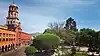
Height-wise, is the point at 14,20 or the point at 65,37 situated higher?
the point at 14,20

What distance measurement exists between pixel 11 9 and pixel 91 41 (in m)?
58.1

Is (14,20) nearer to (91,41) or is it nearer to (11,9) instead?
(11,9)

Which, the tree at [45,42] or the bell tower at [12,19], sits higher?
the bell tower at [12,19]

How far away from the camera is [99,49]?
52.2 metres

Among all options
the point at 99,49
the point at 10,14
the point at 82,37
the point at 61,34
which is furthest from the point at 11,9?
the point at 99,49

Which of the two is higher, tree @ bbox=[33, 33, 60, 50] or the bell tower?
the bell tower

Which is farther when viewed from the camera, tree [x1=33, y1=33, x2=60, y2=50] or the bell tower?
the bell tower

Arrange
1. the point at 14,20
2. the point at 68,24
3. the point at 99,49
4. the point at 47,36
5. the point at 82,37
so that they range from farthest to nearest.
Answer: the point at 68,24 < the point at 14,20 < the point at 82,37 < the point at 47,36 < the point at 99,49

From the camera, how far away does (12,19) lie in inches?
4154

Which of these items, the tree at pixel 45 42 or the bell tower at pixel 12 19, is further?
the bell tower at pixel 12 19

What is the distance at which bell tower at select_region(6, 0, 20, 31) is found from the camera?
10500 centimetres

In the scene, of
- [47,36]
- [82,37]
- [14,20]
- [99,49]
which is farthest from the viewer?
[14,20]

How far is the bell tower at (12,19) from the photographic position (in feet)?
344

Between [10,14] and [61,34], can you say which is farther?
[10,14]
